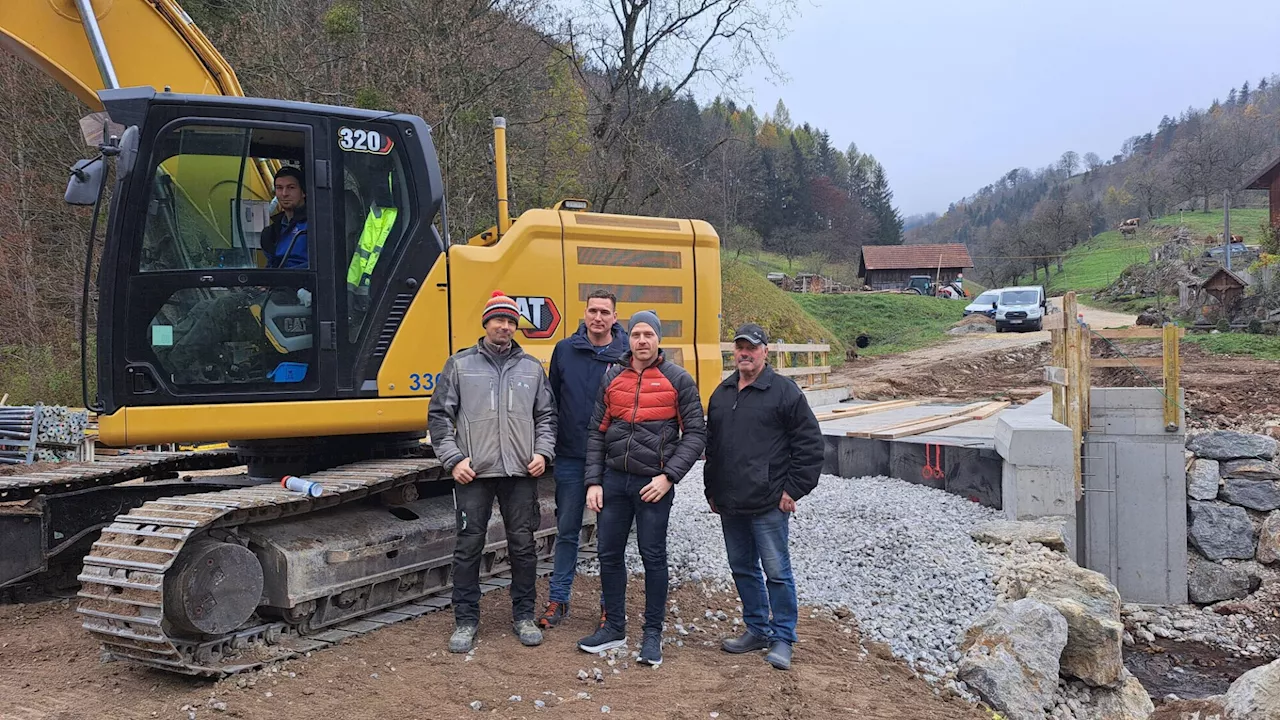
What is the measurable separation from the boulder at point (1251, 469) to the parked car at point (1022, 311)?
729 inches

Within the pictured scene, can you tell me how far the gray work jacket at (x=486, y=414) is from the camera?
4.65m

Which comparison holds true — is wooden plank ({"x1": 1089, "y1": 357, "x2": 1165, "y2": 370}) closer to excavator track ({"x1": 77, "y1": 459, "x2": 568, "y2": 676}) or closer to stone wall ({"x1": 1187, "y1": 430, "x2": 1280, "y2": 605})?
stone wall ({"x1": 1187, "y1": 430, "x2": 1280, "y2": 605})

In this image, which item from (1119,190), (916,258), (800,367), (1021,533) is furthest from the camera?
(1119,190)

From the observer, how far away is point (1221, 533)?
9.97m

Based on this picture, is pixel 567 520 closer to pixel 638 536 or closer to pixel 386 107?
pixel 638 536

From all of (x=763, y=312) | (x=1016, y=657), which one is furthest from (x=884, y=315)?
(x=1016, y=657)

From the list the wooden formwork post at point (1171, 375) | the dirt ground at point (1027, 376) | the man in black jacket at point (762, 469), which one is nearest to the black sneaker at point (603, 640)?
the man in black jacket at point (762, 469)

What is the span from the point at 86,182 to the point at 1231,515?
1131cm

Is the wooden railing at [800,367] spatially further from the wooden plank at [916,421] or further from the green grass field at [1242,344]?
the green grass field at [1242,344]

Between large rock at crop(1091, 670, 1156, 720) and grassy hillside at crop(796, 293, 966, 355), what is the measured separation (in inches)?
930

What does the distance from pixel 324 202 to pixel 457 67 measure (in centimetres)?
1040

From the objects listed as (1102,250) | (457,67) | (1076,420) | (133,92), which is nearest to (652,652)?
(133,92)

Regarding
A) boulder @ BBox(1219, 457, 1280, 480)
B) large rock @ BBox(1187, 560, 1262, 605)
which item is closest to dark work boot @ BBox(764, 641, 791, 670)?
large rock @ BBox(1187, 560, 1262, 605)

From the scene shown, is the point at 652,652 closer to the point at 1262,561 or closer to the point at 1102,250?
the point at 1262,561
